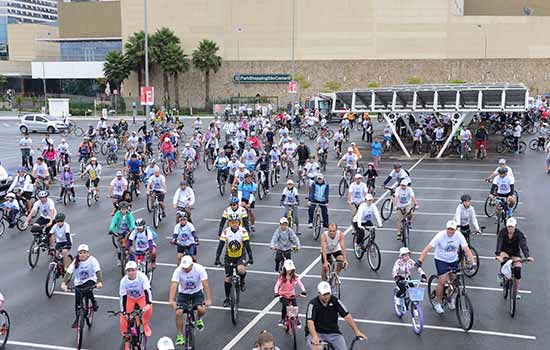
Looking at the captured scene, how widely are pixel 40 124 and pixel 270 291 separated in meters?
43.8

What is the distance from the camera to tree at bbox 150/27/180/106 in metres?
78.3

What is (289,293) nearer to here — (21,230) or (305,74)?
(21,230)

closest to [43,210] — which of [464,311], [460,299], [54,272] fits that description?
[54,272]

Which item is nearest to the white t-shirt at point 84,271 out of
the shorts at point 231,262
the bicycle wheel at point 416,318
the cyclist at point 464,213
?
the shorts at point 231,262

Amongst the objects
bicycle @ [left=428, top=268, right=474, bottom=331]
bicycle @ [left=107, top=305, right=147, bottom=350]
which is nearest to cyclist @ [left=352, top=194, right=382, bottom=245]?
bicycle @ [left=428, top=268, right=474, bottom=331]

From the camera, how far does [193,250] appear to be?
1312cm

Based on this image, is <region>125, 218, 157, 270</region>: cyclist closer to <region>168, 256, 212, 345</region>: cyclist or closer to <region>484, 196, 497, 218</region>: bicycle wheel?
<region>168, 256, 212, 345</region>: cyclist

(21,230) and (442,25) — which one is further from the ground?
(442,25)

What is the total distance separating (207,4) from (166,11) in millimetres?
5592

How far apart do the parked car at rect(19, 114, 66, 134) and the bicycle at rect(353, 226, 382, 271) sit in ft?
136

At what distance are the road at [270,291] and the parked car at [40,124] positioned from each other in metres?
31.1

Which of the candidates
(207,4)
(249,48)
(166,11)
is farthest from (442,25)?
(166,11)

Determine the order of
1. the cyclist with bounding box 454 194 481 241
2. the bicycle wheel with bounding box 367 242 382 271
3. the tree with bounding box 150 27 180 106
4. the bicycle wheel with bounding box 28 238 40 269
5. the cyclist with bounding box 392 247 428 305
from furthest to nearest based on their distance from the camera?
the tree with bounding box 150 27 180 106, the bicycle wheel with bounding box 28 238 40 269, the bicycle wheel with bounding box 367 242 382 271, the cyclist with bounding box 454 194 481 241, the cyclist with bounding box 392 247 428 305

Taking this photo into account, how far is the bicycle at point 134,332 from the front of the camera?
9.16m
